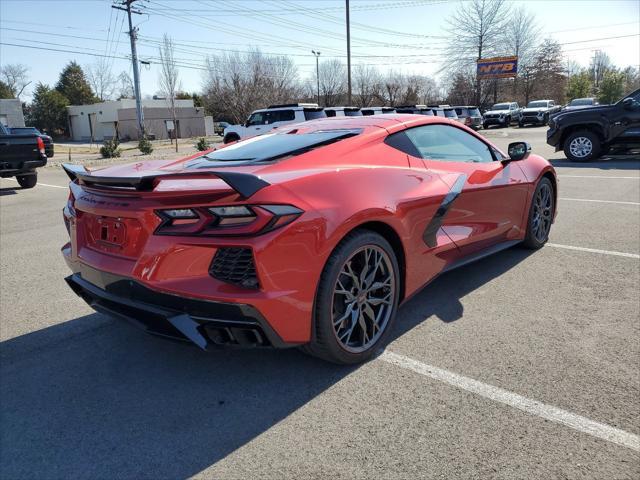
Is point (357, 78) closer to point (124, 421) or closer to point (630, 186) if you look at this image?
point (630, 186)

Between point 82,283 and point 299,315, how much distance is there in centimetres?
137

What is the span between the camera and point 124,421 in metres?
2.45

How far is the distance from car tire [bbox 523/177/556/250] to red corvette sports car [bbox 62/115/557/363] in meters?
1.44

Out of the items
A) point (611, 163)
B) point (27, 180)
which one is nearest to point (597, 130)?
point (611, 163)

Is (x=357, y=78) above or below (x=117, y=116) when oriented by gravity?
above

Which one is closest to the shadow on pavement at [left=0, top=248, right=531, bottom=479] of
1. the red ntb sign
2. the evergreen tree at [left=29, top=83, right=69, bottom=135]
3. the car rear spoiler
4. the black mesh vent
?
the black mesh vent

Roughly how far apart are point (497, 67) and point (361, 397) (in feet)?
173

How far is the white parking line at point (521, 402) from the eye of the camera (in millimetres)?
2221

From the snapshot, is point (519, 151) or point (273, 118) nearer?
point (519, 151)

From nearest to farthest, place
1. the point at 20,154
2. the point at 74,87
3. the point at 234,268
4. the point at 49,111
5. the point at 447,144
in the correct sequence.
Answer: the point at 234,268
the point at 447,144
the point at 20,154
the point at 49,111
the point at 74,87

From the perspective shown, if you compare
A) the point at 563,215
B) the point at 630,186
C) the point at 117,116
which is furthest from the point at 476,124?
the point at 117,116

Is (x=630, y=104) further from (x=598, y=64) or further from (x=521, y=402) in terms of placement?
(x=598, y=64)

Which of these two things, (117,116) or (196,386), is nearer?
(196,386)

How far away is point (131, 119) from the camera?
53562 millimetres
